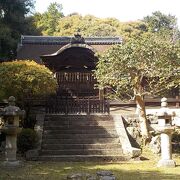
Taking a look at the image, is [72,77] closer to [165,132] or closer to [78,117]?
[78,117]

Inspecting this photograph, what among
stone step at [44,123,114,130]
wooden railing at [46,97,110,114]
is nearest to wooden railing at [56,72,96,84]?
wooden railing at [46,97,110,114]

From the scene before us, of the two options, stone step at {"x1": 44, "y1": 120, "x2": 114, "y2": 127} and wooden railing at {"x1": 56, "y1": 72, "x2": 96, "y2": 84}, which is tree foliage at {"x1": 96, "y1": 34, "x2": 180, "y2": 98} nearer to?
stone step at {"x1": 44, "y1": 120, "x2": 114, "y2": 127}

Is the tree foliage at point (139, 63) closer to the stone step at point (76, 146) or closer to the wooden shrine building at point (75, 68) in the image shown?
the stone step at point (76, 146)

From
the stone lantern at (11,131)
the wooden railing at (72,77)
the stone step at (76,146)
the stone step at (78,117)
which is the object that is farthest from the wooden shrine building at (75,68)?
the stone lantern at (11,131)

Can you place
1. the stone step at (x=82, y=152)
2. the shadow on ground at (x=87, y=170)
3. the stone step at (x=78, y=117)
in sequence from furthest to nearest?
the stone step at (x=78, y=117) → the stone step at (x=82, y=152) → the shadow on ground at (x=87, y=170)

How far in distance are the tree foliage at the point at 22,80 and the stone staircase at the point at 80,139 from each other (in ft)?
5.49

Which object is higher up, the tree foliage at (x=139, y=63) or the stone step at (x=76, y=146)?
the tree foliage at (x=139, y=63)

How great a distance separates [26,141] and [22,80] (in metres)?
3.01

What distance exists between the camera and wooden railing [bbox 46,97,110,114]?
1838 cm

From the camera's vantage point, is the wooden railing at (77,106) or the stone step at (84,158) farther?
the wooden railing at (77,106)

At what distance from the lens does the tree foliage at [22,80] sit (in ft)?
51.8

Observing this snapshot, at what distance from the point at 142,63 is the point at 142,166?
5.01 metres

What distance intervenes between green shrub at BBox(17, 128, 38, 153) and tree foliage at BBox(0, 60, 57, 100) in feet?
7.69

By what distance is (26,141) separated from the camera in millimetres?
14172
